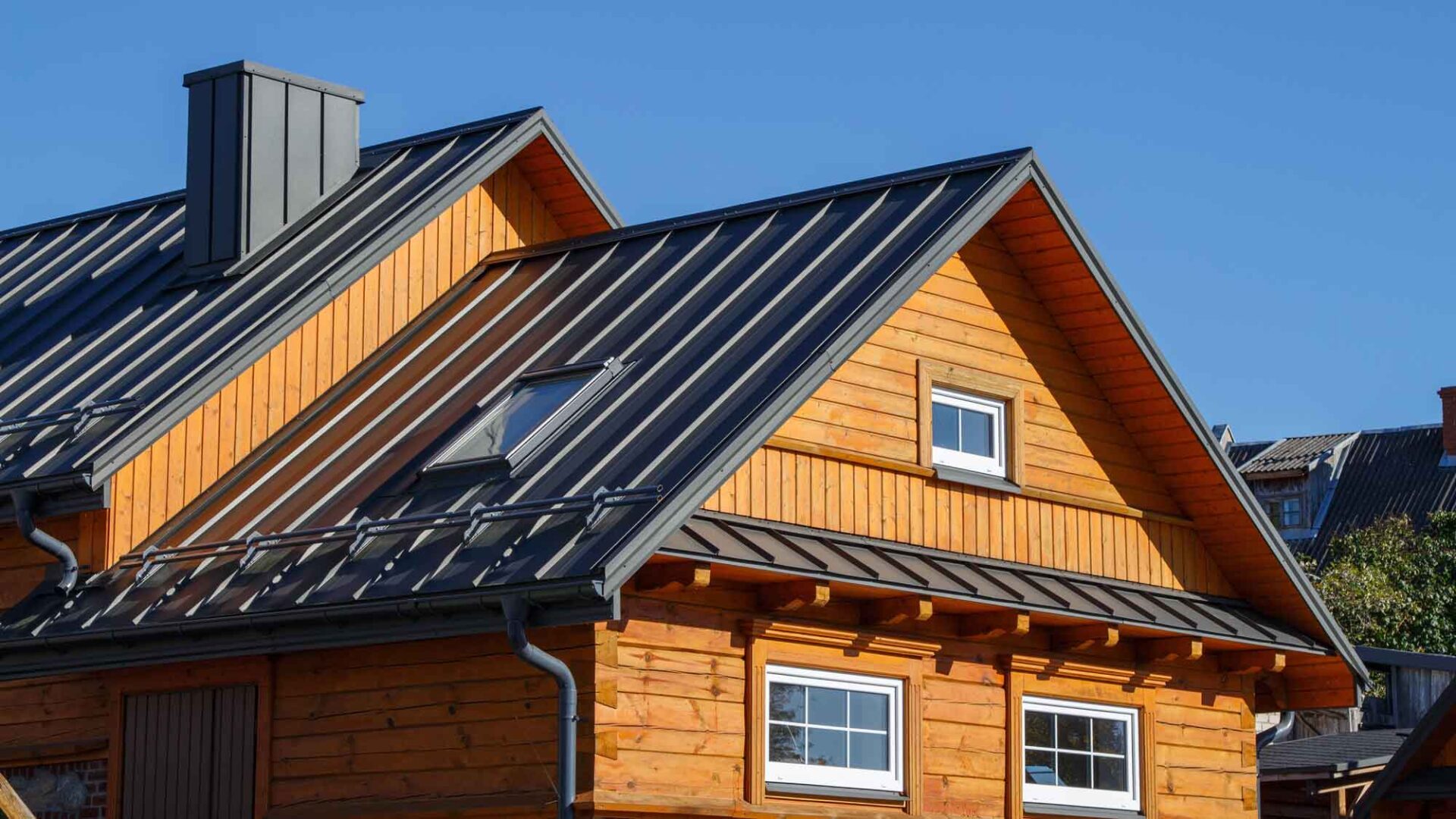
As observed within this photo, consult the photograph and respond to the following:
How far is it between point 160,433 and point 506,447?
2.53 metres

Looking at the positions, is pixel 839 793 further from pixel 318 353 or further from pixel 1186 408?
pixel 318 353

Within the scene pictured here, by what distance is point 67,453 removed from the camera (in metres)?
16.0

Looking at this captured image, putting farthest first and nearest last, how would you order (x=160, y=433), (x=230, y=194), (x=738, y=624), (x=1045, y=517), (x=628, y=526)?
1. (x=230, y=194)
2. (x=1045, y=517)
3. (x=160, y=433)
4. (x=738, y=624)
5. (x=628, y=526)

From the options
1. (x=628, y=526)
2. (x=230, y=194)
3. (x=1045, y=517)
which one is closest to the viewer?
(x=628, y=526)

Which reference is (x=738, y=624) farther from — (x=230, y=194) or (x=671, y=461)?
(x=230, y=194)

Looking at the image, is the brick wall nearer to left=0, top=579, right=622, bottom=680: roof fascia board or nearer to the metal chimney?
left=0, top=579, right=622, bottom=680: roof fascia board

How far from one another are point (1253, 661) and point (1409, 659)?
1347 cm

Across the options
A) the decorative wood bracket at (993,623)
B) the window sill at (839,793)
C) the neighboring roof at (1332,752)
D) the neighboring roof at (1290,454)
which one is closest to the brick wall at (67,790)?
the window sill at (839,793)

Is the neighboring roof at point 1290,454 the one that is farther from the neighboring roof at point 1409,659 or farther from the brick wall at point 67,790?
the brick wall at point 67,790

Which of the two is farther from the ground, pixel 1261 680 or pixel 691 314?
pixel 691 314

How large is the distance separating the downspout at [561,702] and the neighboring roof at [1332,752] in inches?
548

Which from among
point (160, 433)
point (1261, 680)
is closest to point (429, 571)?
point (160, 433)

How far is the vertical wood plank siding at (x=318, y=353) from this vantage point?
1617 centimetres

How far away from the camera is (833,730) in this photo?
1554cm
